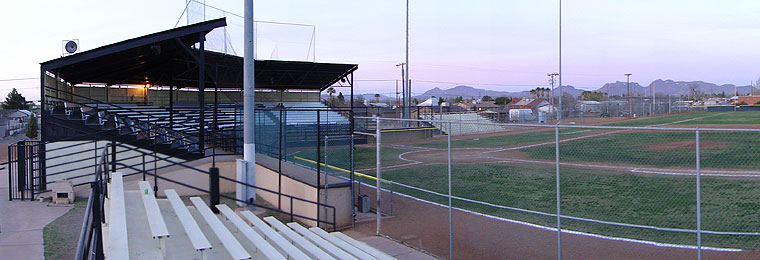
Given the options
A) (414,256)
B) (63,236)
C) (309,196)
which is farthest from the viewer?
(309,196)

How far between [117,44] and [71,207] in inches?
216

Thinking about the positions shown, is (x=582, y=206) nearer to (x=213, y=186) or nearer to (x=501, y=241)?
(x=501, y=241)

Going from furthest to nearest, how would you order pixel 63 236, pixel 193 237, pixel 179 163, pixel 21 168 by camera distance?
1. pixel 21 168
2. pixel 179 163
3. pixel 63 236
4. pixel 193 237

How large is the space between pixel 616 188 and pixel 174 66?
18408 mm

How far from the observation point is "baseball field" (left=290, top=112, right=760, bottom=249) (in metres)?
A: 10.2

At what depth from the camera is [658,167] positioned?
16.2 m

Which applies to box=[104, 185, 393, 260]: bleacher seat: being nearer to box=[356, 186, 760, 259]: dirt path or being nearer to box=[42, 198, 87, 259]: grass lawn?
box=[42, 198, 87, 259]: grass lawn

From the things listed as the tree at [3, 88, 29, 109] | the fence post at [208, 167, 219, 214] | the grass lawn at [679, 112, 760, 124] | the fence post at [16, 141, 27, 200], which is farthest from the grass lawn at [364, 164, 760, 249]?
the tree at [3, 88, 29, 109]

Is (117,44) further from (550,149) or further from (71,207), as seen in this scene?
(550,149)

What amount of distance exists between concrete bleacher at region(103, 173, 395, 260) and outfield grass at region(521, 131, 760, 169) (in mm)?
10263

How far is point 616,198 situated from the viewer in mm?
13078

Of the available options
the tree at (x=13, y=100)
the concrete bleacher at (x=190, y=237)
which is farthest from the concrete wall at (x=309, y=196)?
the tree at (x=13, y=100)

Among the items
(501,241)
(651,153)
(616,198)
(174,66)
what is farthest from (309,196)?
(174,66)

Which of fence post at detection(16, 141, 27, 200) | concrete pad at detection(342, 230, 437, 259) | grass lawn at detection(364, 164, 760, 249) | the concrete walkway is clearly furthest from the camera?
fence post at detection(16, 141, 27, 200)
